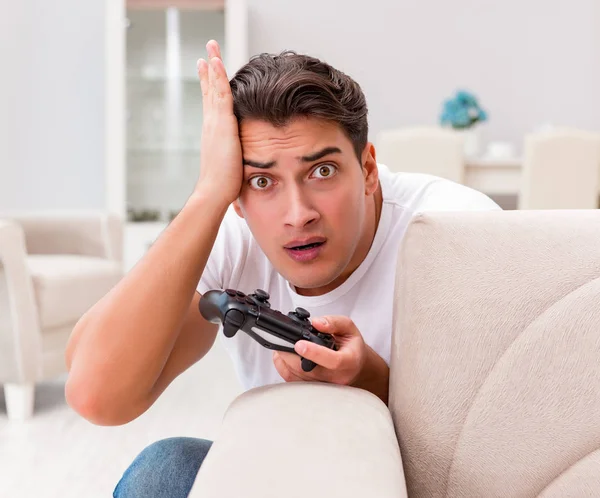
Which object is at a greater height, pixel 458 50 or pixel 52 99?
pixel 458 50

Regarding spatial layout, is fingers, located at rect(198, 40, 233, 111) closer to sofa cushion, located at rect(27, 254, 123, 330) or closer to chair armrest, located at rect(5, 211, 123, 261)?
sofa cushion, located at rect(27, 254, 123, 330)

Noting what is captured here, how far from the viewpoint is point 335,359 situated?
34.4 inches

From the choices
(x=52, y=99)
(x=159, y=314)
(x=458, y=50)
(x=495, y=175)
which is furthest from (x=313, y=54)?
(x=159, y=314)

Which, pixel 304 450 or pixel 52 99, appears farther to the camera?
pixel 52 99

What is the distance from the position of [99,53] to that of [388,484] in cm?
458

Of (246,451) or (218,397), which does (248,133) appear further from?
(218,397)

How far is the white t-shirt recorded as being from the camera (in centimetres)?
120

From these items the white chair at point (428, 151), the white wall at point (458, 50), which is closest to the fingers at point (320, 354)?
the white chair at point (428, 151)

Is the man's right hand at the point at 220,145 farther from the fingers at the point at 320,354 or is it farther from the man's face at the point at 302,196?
the fingers at the point at 320,354

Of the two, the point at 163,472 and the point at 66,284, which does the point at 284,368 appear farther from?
the point at 66,284

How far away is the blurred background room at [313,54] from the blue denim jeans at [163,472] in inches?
105

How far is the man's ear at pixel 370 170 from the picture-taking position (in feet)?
4.07

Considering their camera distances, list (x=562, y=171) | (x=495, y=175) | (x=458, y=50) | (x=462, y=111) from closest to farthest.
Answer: (x=562, y=171), (x=495, y=175), (x=462, y=111), (x=458, y=50)

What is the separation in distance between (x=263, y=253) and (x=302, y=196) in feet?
0.70
